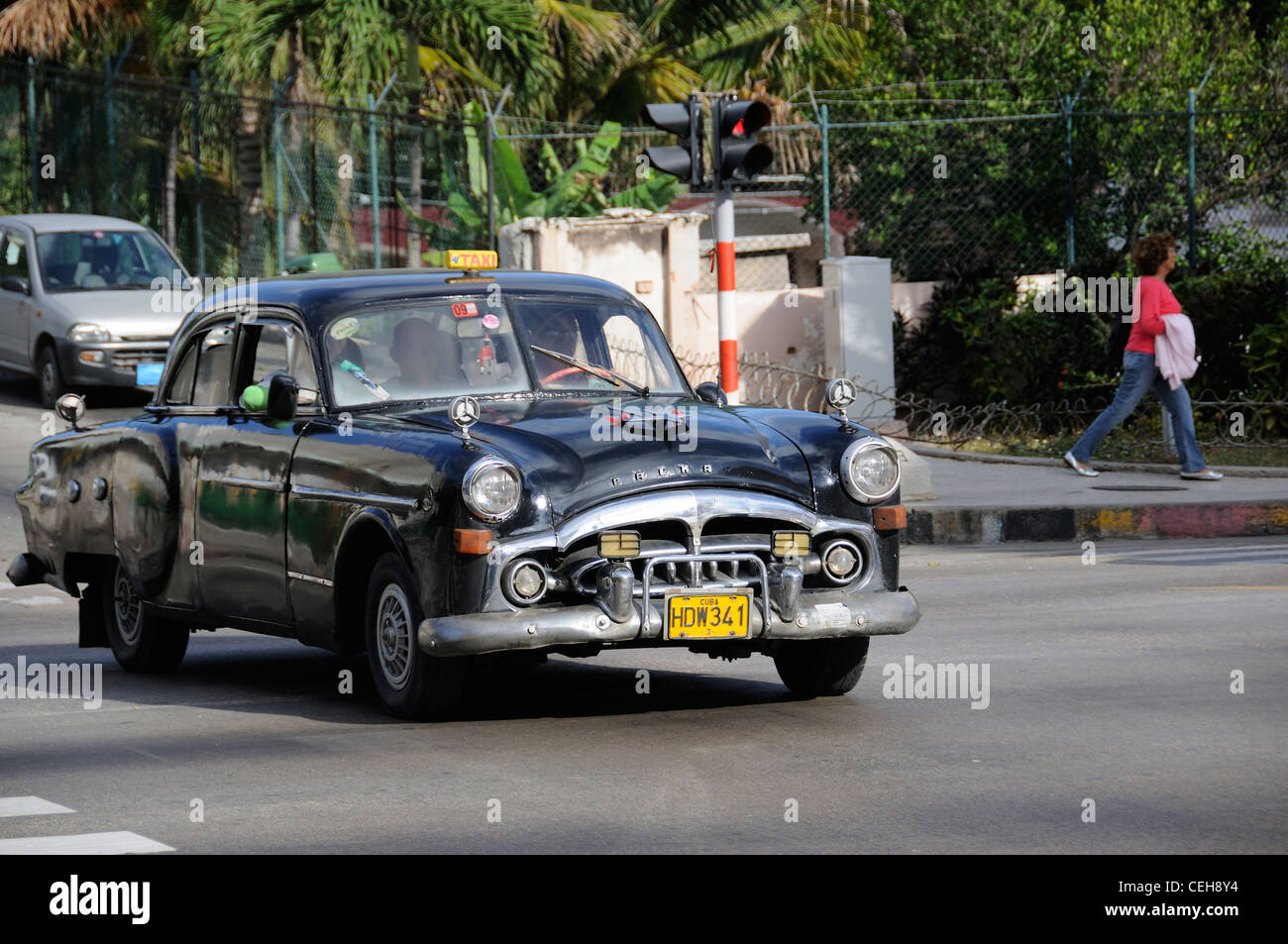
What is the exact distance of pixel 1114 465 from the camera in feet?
59.2

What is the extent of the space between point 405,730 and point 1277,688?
136 inches

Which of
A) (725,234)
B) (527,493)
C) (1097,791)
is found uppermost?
(725,234)

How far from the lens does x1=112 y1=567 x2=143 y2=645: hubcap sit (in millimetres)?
10633

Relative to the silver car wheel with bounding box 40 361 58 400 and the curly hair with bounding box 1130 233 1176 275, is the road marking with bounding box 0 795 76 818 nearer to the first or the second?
the curly hair with bounding box 1130 233 1176 275

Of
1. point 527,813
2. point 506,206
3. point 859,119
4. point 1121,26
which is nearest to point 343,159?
point 506,206

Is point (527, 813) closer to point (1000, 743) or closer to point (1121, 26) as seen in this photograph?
point (1000, 743)

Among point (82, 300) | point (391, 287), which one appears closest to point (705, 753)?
point (391, 287)

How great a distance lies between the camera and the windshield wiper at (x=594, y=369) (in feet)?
30.8

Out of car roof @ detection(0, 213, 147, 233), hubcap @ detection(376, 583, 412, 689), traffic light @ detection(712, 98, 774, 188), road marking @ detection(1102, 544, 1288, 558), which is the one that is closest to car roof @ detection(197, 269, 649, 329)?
hubcap @ detection(376, 583, 412, 689)

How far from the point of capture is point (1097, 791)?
696 cm

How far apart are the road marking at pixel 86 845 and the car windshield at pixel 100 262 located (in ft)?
55.3

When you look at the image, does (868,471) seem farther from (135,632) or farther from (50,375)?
(50,375)

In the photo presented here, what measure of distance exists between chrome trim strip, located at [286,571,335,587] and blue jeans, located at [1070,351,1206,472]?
30.9ft

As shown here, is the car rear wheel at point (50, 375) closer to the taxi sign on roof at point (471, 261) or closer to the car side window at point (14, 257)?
the car side window at point (14, 257)
